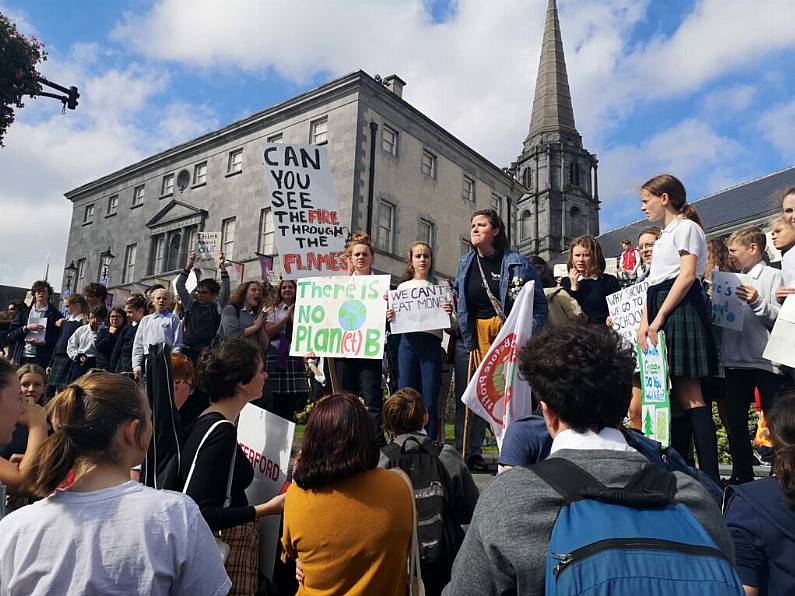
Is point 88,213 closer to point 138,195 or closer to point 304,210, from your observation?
point 138,195

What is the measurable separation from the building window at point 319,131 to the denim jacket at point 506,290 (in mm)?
25661

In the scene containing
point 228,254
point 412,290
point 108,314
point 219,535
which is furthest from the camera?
point 228,254

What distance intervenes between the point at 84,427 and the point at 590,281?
4801 mm

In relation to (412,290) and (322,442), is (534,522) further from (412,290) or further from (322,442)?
(412,290)

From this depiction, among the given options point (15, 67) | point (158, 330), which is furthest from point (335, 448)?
point (15, 67)

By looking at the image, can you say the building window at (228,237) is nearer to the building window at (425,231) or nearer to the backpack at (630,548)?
the building window at (425,231)

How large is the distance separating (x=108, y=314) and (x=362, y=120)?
21.3 metres

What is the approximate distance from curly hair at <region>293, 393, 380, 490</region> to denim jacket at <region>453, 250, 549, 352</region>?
244 cm

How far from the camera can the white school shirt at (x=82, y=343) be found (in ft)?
30.2

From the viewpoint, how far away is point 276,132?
106ft

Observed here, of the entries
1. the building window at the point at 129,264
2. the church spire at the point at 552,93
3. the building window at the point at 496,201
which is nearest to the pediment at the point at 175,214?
the building window at the point at 129,264

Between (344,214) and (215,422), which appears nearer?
(215,422)

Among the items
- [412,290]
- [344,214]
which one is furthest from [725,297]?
[344,214]

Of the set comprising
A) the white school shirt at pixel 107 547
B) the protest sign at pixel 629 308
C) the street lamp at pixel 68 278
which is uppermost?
the street lamp at pixel 68 278
